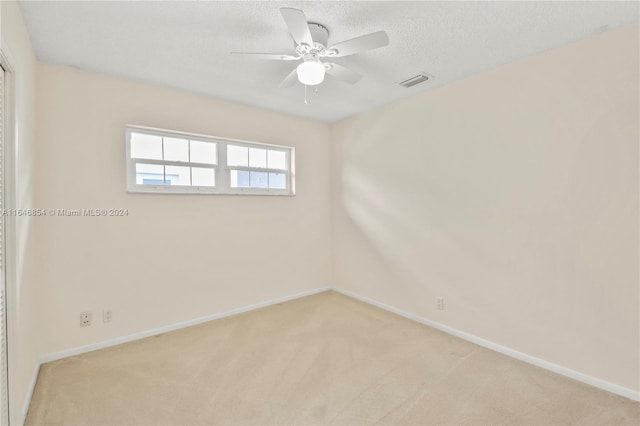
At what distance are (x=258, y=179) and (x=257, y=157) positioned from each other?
275 millimetres

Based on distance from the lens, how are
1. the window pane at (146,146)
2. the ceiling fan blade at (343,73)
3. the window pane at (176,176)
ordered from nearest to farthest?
the ceiling fan blade at (343,73), the window pane at (146,146), the window pane at (176,176)

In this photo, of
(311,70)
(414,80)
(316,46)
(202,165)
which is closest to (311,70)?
(311,70)

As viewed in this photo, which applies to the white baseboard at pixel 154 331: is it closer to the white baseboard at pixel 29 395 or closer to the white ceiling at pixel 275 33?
the white baseboard at pixel 29 395

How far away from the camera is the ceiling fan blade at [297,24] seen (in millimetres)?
1449

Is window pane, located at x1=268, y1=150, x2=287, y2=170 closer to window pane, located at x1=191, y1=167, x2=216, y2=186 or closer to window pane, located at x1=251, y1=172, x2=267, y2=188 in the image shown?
window pane, located at x1=251, y1=172, x2=267, y2=188

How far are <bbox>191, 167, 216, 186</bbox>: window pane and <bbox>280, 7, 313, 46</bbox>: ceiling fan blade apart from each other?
1943 mm

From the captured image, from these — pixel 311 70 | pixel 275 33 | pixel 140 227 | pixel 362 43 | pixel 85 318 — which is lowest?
pixel 85 318

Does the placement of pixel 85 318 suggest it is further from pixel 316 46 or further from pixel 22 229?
pixel 316 46

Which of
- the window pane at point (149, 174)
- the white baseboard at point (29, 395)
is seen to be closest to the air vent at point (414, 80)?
the window pane at point (149, 174)

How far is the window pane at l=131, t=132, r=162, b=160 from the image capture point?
2826mm

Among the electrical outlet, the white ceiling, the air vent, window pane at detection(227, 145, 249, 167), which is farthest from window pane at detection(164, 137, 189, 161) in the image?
the air vent

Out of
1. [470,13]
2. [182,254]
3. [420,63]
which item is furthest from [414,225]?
[182,254]

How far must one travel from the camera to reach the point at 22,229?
183 centimetres

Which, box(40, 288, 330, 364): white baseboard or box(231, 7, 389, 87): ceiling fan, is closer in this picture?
box(231, 7, 389, 87): ceiling fan
